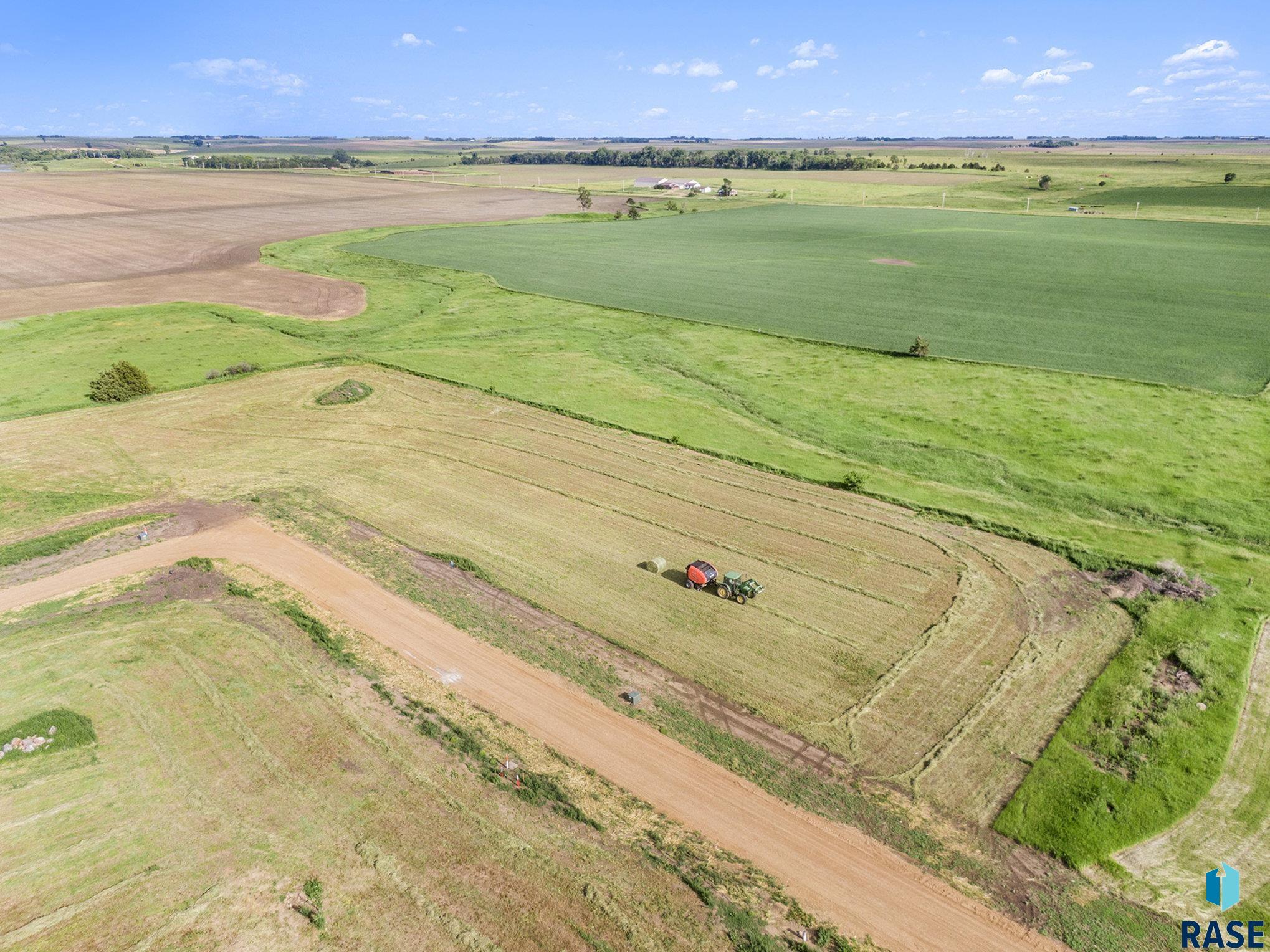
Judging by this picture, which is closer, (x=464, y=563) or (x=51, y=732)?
(x=51, y=732)

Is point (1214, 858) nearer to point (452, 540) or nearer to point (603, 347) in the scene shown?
point (452, 540)

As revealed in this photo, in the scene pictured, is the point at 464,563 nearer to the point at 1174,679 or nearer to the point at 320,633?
the point at 320,633

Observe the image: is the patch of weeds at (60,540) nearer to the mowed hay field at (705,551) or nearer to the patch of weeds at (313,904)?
the mowed hay field at (705,551)

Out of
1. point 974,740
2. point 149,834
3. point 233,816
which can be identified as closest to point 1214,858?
point 974,740

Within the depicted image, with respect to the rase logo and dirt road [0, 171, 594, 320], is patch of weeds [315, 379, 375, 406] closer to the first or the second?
dirt road [0, 171, 594, 320]

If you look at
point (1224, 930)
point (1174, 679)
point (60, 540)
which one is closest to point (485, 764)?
point (1224, 930)
